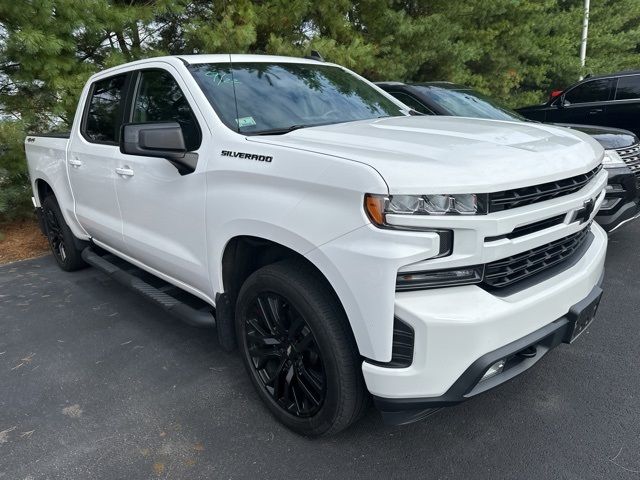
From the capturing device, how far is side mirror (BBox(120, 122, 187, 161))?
95.4 inches

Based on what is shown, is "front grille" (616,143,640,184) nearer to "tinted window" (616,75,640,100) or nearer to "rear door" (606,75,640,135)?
"rear door" (606,75,640,135)

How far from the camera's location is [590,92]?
27.1 ft

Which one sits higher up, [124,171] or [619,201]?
[124,171]

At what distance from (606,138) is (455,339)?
4.00 meters

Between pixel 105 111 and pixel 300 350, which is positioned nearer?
pixel 300 350

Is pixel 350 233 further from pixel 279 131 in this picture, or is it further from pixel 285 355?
pixel 279 131

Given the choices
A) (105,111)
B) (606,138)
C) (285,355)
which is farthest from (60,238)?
(606,138)

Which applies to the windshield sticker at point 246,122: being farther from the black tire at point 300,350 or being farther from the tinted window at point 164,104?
the black tire at point 300,350

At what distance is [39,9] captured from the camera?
532 cm

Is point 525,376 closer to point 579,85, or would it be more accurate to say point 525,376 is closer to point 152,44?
point 152,44

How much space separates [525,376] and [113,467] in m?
2.28

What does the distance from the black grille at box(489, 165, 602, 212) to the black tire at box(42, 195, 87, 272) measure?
412cm

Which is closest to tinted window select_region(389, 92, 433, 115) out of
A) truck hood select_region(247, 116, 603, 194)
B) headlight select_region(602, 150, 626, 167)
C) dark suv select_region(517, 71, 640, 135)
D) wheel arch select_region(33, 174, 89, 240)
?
headlight select_region(602, 150, 626, 167)

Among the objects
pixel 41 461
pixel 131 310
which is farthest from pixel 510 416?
pixel 131 310
